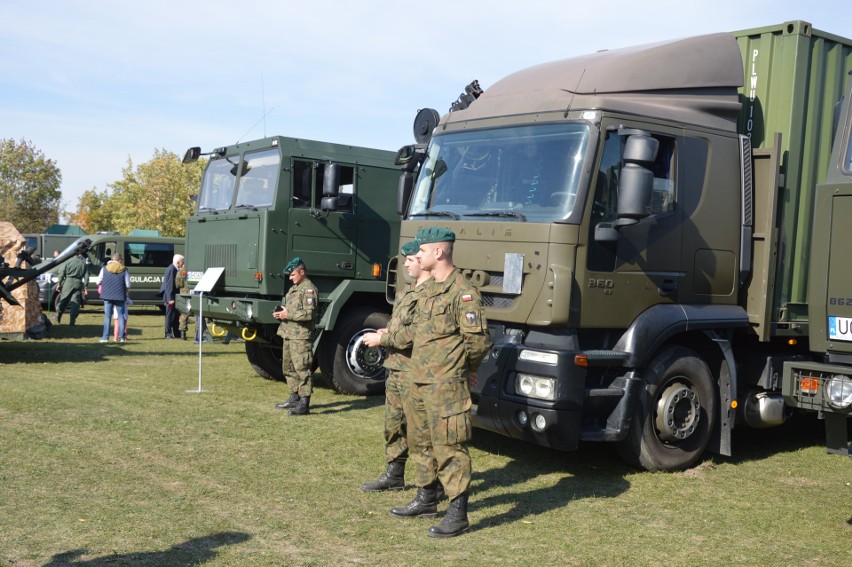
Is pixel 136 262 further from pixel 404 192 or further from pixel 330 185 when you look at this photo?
pixel 404 192

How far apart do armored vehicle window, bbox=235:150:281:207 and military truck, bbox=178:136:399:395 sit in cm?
2

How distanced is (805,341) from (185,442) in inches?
225

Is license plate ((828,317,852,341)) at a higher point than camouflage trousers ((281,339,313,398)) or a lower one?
higher

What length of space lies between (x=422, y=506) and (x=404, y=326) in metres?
1.22

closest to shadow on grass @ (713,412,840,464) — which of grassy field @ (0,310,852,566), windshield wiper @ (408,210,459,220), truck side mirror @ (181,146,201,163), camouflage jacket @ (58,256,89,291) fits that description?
grassy field @ (0,310,852,566)

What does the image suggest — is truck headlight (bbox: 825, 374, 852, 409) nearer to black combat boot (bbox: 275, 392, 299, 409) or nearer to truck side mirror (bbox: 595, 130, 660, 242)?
truck side mirror (bbox: 595, 130, 660, 242)

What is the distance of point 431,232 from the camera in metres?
5.84

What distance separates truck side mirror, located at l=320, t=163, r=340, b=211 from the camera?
1089cm

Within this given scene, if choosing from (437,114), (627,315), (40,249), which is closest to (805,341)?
(627,315)

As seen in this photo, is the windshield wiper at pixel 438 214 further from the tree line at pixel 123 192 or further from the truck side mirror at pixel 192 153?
the tree line at pixel 123 192

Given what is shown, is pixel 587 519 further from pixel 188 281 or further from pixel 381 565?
pixel 188 281

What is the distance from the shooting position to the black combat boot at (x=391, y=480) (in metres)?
6.74

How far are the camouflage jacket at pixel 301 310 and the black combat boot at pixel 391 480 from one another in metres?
3.34

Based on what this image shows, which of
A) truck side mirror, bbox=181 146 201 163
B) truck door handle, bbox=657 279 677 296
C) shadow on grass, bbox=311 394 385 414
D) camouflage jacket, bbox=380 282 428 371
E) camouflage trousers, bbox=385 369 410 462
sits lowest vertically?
shadow on grass, bbox=311 394 385 414
